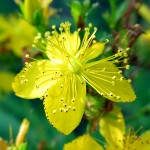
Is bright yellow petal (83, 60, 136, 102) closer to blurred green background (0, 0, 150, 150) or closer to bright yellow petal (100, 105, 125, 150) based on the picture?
bright yellow petal (100, 105, 125, 150)

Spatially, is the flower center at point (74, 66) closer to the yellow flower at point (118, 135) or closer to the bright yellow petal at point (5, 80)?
the yellow flower at point (118, 135)

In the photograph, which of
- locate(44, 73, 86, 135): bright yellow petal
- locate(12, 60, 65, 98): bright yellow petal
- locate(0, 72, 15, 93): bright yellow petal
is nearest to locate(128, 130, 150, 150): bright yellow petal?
locate(44, 73, 86, 135): bright yellow petal

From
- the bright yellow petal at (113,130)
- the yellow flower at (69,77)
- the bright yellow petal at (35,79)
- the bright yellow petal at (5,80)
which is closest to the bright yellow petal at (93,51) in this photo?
the yellow flower at (69,77)

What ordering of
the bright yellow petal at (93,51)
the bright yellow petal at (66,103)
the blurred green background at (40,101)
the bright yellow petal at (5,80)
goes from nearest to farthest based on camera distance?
the bright yellow petal at (66,103)
the bright yellow petal at (93,51)
the blurred green background at (40,101)
the bright yellow petal at (5,80)

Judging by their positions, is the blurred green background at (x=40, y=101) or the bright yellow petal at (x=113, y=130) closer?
the bright yellow petal at (x=113, y=130)

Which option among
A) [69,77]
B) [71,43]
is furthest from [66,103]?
[71,43]

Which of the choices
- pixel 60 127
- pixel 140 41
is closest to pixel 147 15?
pixel 140 41

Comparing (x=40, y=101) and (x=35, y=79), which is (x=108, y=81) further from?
(x=40, y=101)

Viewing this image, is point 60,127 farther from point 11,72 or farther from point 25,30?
point 11,72
